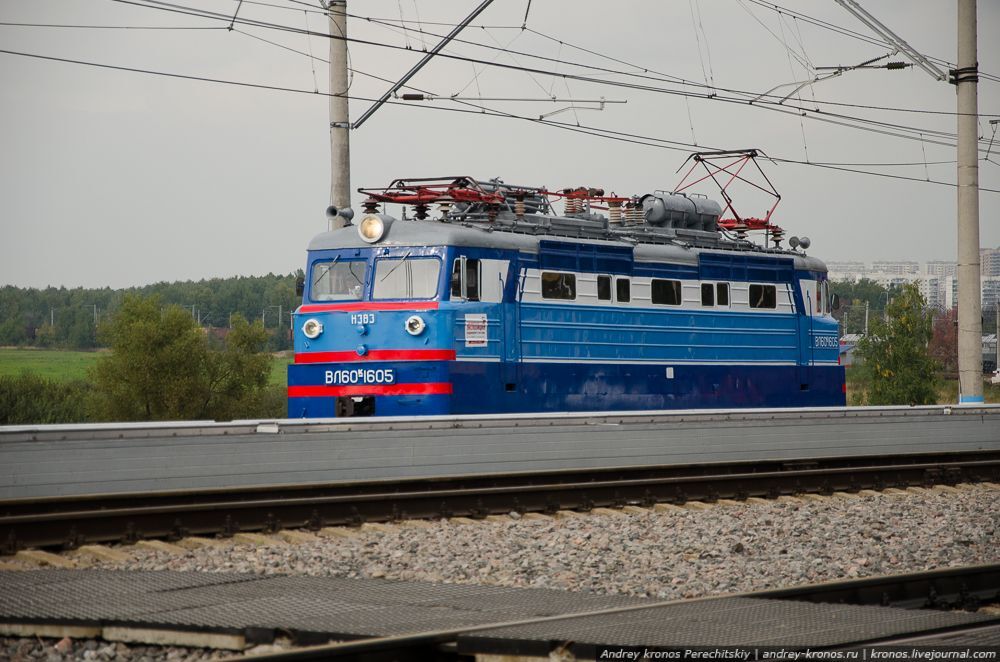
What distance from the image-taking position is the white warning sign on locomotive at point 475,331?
17734mm

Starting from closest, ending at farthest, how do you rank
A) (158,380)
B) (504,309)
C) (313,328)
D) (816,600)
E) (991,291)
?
(816,600), (504,309), (313,328), (158,380), (991,291)

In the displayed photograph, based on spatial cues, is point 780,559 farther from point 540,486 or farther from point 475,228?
point 475,228

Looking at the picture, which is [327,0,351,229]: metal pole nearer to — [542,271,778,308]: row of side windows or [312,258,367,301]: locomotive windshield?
[312,258,367,301]: locomotive windshield

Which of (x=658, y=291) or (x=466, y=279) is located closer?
(x=466, y=279)

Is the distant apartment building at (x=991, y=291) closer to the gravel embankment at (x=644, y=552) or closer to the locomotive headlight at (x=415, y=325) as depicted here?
the locomotive headlight at (x=415, y=325)

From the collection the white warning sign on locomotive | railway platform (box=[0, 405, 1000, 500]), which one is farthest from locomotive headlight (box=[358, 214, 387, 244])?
railway platform (box=[0, 405, 1000, 500])

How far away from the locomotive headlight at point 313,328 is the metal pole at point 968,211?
12.7 meters

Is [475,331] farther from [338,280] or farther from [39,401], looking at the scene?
[39,401]

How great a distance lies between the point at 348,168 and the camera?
1914 cm

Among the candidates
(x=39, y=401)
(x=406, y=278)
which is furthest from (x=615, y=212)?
(x=39, y=401)

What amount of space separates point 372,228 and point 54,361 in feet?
286

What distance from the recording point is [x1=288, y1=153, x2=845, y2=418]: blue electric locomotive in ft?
58.3

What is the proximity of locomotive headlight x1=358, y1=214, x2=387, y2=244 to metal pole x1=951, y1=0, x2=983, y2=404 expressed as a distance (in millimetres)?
11756

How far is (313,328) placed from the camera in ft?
60.9
